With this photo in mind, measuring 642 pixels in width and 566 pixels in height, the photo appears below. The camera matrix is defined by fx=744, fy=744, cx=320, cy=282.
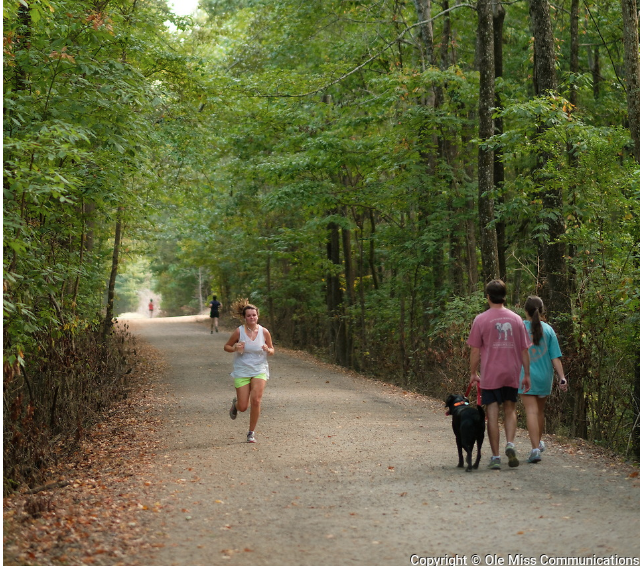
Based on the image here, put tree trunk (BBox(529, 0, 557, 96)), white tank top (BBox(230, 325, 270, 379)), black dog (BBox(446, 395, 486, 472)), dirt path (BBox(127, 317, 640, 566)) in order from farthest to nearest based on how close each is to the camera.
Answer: tree trunk (BBox(529, 0, 557, 96)), white tank top (BBox(230, 325, 270, 379)), black dog (BBox(446, 395, 486, 472)), dirt path (BBox(127, 317, 640, 566))

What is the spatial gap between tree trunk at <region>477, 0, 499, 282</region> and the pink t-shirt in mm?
6977

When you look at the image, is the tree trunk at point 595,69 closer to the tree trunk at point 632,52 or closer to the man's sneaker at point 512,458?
the tree trunk at point 632,52

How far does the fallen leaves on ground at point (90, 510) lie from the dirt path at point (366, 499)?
0.19 meters

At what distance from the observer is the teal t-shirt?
26.3 feet

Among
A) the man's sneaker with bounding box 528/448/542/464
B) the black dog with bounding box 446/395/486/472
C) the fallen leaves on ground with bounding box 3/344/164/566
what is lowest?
the fallen leaves on ground with bounding box 3/344/164/566

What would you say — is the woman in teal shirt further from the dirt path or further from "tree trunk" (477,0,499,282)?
"tree trunk" (477,0,499,282)

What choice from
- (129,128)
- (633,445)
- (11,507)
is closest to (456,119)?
(129,128)

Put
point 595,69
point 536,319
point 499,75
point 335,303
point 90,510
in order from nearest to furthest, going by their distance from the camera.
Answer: point 90,510
point 536,319
point 499,75
point 595,69
point 335,303

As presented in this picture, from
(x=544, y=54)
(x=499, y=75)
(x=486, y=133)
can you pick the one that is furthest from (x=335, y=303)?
(x=544, y=54)

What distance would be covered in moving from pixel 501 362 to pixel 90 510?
14.0 feet

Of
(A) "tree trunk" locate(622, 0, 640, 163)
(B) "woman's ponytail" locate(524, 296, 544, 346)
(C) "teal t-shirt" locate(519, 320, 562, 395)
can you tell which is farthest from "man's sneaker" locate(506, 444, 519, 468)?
(A) "tree trunk" locate(622, 0, 640, 163)

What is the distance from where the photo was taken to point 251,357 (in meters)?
9.75

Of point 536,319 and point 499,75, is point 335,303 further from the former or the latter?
point 536,319

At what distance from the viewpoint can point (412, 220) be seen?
21.3 metres
